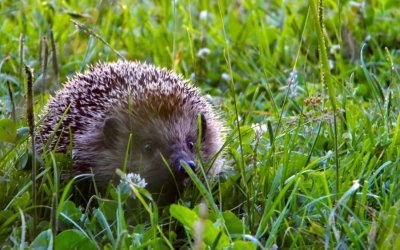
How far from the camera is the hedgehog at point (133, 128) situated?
4953 mm

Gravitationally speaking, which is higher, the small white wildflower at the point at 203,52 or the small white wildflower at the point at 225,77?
the small white wildflower at the point at 203,52

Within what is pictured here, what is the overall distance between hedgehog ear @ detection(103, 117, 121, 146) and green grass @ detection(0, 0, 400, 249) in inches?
15.7

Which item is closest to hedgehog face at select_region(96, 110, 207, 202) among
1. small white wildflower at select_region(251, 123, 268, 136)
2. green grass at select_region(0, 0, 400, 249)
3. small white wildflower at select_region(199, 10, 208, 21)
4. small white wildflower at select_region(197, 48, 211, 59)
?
green grass at select_region(0, 0, 400, 249)

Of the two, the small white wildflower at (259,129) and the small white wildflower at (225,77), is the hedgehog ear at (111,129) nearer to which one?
the small white wildflower at (259,129)

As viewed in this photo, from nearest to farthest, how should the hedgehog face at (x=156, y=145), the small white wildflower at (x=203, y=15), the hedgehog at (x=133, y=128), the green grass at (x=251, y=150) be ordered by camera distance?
the green grass at (x=251, y=150) → the hedgehog face at (x=156, y=145) → the hedgehog at (x=133, y=128) → the small white wildflower at (x=203, y=15)

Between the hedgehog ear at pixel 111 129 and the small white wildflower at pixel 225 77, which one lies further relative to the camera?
the small white wildflower at pixel 225 77

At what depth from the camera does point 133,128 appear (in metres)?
5.13

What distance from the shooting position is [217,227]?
381 centimetres

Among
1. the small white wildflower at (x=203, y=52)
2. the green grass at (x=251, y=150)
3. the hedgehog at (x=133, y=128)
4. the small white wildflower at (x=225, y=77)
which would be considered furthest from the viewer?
the small white wildflower at (x=203, y=52)

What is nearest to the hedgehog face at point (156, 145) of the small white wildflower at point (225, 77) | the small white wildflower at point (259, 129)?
the small white wildflower at point (259, 129)

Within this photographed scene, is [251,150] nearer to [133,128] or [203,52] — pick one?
[133,128]

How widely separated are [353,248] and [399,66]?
3.60m

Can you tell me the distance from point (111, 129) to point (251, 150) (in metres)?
0.86

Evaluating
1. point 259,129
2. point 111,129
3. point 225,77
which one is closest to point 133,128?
point 111,129
